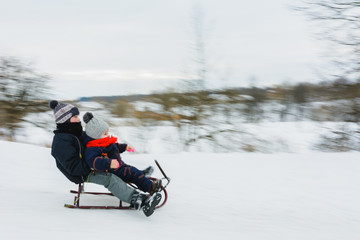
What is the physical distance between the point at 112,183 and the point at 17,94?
10.5m

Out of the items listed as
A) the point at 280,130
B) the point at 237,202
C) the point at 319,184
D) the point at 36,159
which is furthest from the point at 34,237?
the point at 280,130

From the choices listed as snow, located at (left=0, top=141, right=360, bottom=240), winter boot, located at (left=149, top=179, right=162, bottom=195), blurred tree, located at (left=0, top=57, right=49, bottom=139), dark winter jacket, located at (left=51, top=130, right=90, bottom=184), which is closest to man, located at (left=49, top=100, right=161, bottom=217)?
dark winter jacket, located at (left=51, top=130, right=90, bottom=184)

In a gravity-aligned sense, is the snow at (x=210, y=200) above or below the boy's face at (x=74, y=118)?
below

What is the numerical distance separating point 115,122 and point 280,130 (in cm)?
631

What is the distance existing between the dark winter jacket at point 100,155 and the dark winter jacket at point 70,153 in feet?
0.34

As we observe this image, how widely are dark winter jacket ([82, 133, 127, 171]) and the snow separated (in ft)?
1.91

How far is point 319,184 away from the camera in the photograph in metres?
4.81

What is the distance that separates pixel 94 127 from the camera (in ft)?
10.6

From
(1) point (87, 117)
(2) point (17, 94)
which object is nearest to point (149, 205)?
(1) point (87, 117)

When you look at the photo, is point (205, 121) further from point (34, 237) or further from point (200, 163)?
point (34, 237)

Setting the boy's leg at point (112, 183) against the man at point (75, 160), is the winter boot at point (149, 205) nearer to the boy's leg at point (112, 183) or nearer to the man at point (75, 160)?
the man at point (75, 160)

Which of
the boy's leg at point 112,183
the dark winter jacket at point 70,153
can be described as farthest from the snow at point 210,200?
the dark winter jacket at point 70,153

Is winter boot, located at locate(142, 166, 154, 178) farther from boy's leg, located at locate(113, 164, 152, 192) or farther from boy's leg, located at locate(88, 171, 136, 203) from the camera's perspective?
boy's leg, located at locate(88, 171, 136, 203)

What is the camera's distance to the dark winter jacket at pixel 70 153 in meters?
3.16
